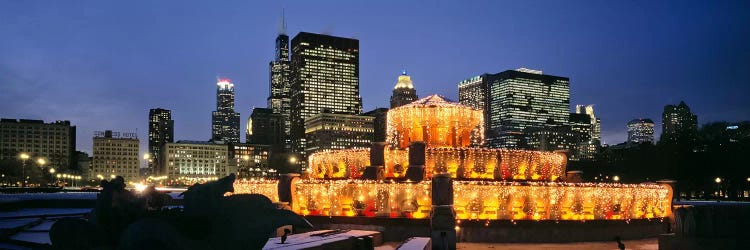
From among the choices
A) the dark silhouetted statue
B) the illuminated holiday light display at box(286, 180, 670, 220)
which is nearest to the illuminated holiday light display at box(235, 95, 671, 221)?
the illuminated holiday light display at box(286, 180, 670, 220)

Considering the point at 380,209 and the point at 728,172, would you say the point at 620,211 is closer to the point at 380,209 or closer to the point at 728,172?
the point at 380,209

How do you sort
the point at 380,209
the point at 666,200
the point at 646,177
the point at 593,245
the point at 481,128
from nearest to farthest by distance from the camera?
the point at 593,245
the point at 380,209
the point at 666,200
the point at 481,128
the point at 646,177

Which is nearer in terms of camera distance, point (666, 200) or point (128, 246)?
point (128, 246)

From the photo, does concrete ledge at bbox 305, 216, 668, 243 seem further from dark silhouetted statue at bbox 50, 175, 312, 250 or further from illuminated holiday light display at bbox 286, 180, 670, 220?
dark silhouetted statue at bbox 50, 175, 312, 250

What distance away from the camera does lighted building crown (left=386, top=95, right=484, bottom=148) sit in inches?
1683

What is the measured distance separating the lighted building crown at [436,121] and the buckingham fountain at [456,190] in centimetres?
514

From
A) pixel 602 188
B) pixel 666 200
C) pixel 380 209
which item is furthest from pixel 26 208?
pixel 666 200

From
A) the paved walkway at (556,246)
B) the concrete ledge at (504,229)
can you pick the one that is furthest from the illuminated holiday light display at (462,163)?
the paved walkway at (556,246)

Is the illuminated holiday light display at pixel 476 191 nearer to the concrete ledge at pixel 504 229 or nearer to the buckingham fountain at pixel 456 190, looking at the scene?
the buckingham fountain at pixel 456 190

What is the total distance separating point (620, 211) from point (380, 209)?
43.8 ft

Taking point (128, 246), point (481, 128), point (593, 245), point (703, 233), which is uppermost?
point (481, 128)

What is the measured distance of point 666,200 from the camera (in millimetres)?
36125

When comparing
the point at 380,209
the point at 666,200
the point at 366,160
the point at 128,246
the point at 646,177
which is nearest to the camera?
the point at 128,246

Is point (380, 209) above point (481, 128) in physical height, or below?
below
